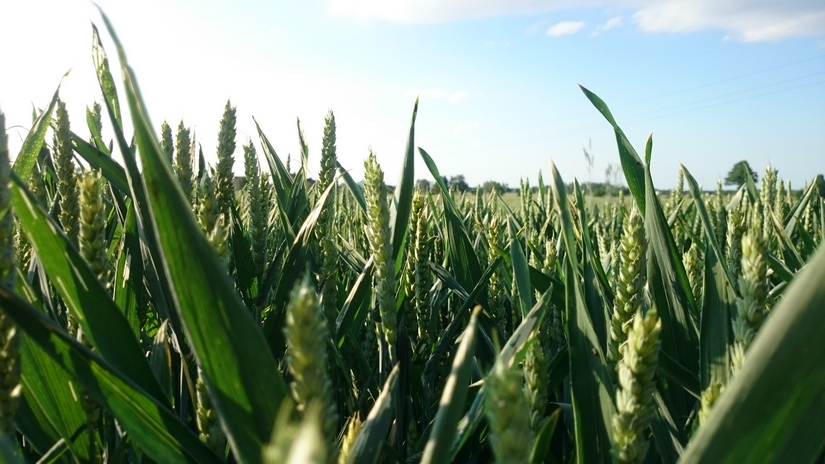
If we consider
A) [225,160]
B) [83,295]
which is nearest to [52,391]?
[83,295]

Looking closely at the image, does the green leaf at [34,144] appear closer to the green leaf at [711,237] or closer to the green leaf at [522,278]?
the green leaf at [522,278]

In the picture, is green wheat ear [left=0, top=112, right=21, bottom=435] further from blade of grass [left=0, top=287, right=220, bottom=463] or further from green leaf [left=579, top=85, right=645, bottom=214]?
green leaf [left=579, top=85, right=645, bottom=214]

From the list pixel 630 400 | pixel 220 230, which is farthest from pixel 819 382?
pixel 220 230

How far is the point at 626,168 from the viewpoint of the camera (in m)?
1.08

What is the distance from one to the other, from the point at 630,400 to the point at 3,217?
0.52 meters

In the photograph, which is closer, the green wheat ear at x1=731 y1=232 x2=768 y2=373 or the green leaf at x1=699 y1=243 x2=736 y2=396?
the green wheat ear at x1=731 y1=232 x2=768 y2=373

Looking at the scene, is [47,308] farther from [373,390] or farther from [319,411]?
[319,411]

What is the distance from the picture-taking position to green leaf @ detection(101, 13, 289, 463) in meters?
0.47

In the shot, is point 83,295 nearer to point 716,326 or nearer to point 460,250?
point 716,326

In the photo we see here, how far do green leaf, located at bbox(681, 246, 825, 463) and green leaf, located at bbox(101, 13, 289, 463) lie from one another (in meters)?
0.32

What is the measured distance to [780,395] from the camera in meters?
0.38

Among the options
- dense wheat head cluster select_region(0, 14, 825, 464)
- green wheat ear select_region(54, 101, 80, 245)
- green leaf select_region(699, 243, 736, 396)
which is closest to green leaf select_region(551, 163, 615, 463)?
dense wheat head cluster select_region(0, 14, 825, 464)

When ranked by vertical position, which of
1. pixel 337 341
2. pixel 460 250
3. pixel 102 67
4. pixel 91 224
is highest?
pixel 102 67

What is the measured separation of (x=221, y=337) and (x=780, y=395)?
402mm
